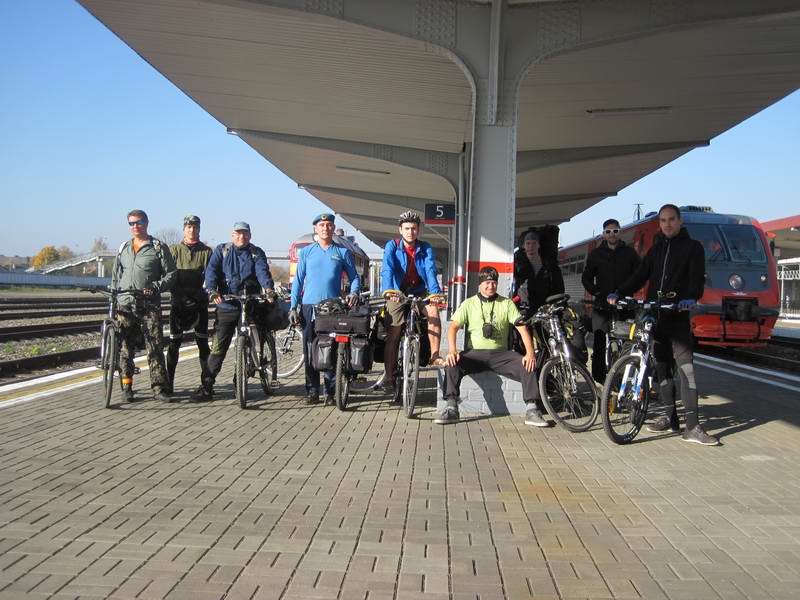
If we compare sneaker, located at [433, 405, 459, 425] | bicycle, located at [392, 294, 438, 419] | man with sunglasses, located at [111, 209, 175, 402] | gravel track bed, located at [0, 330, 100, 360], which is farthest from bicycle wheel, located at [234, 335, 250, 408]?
gravel track bed, located at [0, 330, 100, 360]

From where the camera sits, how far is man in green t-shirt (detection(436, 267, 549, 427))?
7.04 metres

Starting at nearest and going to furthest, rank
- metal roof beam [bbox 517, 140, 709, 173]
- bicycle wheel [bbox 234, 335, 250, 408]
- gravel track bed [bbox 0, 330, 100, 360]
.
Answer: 1. bicycle wheel [bbox 234, 335, 250, 408]
2. gravel track bed [bbox 0, 330, 100, 360]
3. metal roof beam [bbox 517, 140, 709, 173]

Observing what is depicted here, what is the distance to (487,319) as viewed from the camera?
7246 mm

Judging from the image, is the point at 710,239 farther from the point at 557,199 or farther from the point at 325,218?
the point at 557,199

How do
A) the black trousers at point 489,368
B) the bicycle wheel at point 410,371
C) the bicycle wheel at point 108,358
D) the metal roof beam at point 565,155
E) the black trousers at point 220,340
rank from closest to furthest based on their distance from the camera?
the black trousers at point 489,368, the bicycle wheel at point 410,371, the bicycle wheel at point 108,358, the black trousers at point 220,340, the metal roof beam at point 565,155

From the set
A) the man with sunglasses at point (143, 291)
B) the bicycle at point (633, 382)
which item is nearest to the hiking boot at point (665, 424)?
the bicycle at point (633, 382)

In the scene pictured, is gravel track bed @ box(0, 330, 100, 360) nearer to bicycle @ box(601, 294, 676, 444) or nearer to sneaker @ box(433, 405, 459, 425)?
sneaker @ box(433, 405, 459, 425)

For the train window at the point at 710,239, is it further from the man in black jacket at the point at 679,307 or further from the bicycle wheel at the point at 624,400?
the bicycle wheel at the point at 624,400

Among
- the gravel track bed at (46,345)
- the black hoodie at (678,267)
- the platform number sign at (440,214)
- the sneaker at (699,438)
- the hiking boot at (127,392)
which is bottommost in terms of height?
the gravel track bed at (46,345)

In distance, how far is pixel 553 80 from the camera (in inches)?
558

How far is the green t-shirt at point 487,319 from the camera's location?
23.8ft

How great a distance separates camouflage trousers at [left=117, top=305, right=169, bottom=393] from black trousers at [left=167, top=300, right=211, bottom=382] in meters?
0.21

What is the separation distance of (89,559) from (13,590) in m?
0.40

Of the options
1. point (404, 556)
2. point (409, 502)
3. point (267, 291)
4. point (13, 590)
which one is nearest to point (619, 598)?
point (404, 556)
